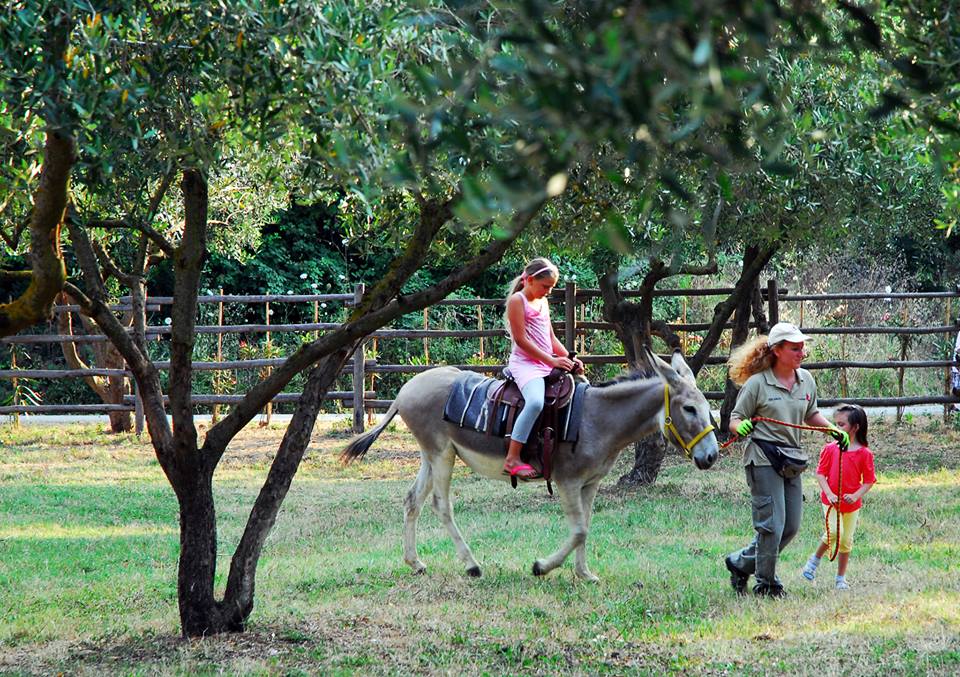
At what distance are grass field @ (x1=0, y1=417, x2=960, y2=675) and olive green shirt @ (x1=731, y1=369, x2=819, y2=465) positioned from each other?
1.01 meters

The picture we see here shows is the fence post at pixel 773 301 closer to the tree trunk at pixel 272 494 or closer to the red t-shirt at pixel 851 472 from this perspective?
the red t-shirt at pixel 851 472

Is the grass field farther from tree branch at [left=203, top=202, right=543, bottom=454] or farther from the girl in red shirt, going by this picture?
tree branch at [left=203, top=202, right=543, bottom=454]

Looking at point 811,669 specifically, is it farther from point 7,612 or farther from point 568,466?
point 7,612

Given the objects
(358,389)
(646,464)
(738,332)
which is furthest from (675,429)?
(358,389)

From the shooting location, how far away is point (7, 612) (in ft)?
23.9

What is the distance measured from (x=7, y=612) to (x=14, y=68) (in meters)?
3.99

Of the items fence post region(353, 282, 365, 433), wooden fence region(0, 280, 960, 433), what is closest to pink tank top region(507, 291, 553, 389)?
wooden fence region(0, 280, 960, 433)

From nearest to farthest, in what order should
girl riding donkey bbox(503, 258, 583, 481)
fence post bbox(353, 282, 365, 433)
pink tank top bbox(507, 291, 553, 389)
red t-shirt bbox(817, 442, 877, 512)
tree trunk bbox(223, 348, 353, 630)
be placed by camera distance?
tree trunk bbox(223, 348, 353, 630), red t-shirt bbox(817, 442, 877, 512), girl riding donkey bbox(503, 258, 583, 481), pink tank top bbox(507, 291, 553, 389), fence post bbox(353, 282, 365, 433)

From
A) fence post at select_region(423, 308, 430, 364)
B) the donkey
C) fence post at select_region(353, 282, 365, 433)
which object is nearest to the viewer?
the donkey

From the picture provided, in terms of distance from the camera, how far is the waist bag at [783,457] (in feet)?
23.1

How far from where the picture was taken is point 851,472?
308 inches

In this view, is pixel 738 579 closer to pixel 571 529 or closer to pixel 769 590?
pixel 769 590

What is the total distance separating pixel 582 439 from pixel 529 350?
776 millimetres

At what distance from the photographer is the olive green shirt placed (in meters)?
7.08
